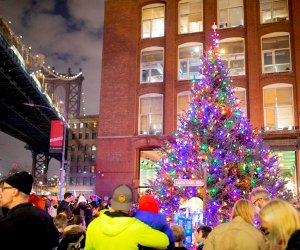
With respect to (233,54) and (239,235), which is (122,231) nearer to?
(239,235)

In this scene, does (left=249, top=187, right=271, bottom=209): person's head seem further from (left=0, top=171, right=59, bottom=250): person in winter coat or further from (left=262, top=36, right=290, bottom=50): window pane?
(left=262, top=36, right=290, bottom=50): window pane

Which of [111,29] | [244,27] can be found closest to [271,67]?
[244,27]

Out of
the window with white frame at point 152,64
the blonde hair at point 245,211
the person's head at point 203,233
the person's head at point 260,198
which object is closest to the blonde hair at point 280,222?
the blonde hair at point 245,211

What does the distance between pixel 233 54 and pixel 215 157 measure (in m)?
11.9

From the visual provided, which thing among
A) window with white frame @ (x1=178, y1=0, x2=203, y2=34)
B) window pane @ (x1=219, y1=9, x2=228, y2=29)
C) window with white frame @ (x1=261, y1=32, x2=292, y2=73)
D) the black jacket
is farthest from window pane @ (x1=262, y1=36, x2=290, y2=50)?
the black jacket

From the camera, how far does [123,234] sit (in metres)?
3.70

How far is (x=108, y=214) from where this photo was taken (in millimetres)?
3842

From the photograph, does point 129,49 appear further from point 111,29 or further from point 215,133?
point 215,133

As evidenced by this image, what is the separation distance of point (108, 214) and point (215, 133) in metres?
10.4

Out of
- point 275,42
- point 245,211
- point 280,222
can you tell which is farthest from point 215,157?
point 275,42

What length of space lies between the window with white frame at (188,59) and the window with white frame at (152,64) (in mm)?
1224

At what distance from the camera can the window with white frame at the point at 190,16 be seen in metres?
25.0

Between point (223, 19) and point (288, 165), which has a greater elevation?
point (223, 19)

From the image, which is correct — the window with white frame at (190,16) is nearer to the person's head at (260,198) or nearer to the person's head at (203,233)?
the person's head at (260,198)
